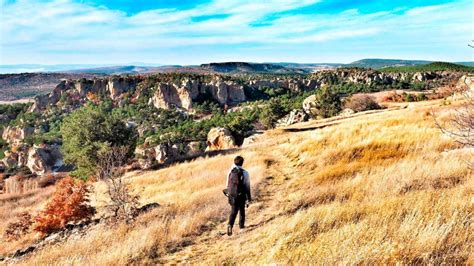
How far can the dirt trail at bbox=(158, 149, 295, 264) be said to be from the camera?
6.57 metres

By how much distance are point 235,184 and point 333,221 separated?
8.00 ft

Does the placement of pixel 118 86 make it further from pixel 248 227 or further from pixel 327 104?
pixel 248 227

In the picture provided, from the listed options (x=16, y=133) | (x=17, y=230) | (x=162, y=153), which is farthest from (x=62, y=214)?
(x=16, y=133)

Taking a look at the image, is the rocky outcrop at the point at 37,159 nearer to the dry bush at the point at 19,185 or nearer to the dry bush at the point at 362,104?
the dry bush at the point at 19,185

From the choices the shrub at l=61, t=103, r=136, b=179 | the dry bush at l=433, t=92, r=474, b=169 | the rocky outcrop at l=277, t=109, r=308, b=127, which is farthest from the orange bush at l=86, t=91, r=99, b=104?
the dry bush at l=433, t=92, r=474, b=169

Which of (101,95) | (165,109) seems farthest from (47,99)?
(165,109)

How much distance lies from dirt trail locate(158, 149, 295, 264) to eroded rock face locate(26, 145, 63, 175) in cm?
6841

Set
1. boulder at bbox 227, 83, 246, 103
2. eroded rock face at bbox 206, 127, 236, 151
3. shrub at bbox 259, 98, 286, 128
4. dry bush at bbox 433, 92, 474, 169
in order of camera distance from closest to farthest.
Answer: dry bush at bbox 433, 92, 474, 169 → eroded rock face at bbox 206, 127, 236, 151 → shrub at bbox 259, 98, 286, 128 → boulder at bbox 227, 83, 246, 103

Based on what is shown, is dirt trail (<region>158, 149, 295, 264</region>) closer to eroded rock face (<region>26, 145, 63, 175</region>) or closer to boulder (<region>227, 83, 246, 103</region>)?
eroded rock face (<region>26, 145, 63, 175</region>)

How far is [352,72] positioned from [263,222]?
186007mm

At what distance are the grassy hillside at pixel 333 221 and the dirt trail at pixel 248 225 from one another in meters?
0.02

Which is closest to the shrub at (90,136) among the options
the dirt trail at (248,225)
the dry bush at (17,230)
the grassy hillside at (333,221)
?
the dry bush at (17,230)

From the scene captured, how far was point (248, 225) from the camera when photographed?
8.31 metres

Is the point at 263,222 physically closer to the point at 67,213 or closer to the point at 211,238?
the point at 211,238
